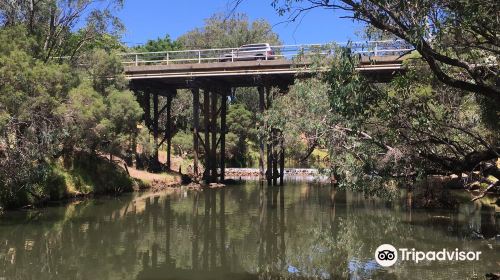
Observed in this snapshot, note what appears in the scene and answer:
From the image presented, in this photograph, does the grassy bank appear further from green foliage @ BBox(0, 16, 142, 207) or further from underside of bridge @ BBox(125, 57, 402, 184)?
underside of bridge @ BBox(125, 57, 402, 184)

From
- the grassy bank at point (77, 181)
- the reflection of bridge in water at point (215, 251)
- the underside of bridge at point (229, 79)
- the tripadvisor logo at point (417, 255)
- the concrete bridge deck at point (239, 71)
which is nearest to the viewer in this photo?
the reflection of bridge in water at point (215, 251)

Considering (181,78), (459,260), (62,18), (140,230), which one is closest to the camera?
(459,260)

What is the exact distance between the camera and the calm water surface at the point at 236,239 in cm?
1031

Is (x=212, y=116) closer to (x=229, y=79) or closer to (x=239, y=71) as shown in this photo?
(x=229, y=79)

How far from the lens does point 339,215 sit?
1866cm

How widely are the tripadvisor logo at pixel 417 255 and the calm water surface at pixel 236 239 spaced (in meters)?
0.31

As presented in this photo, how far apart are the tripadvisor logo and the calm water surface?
308mm

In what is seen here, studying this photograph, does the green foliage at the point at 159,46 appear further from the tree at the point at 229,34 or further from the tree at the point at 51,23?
the tree at the point at 51,23

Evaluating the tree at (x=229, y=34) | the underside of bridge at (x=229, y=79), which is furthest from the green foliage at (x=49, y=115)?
the tree at (x=229, y=34)

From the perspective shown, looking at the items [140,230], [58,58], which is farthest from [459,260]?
[58,58]

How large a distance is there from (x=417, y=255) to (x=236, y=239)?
487 cm

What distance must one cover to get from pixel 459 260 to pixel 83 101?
52.6ft

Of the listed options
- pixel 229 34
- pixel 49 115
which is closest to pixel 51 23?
pixel 49 115

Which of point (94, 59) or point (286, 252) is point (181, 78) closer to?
point (94, 59)
